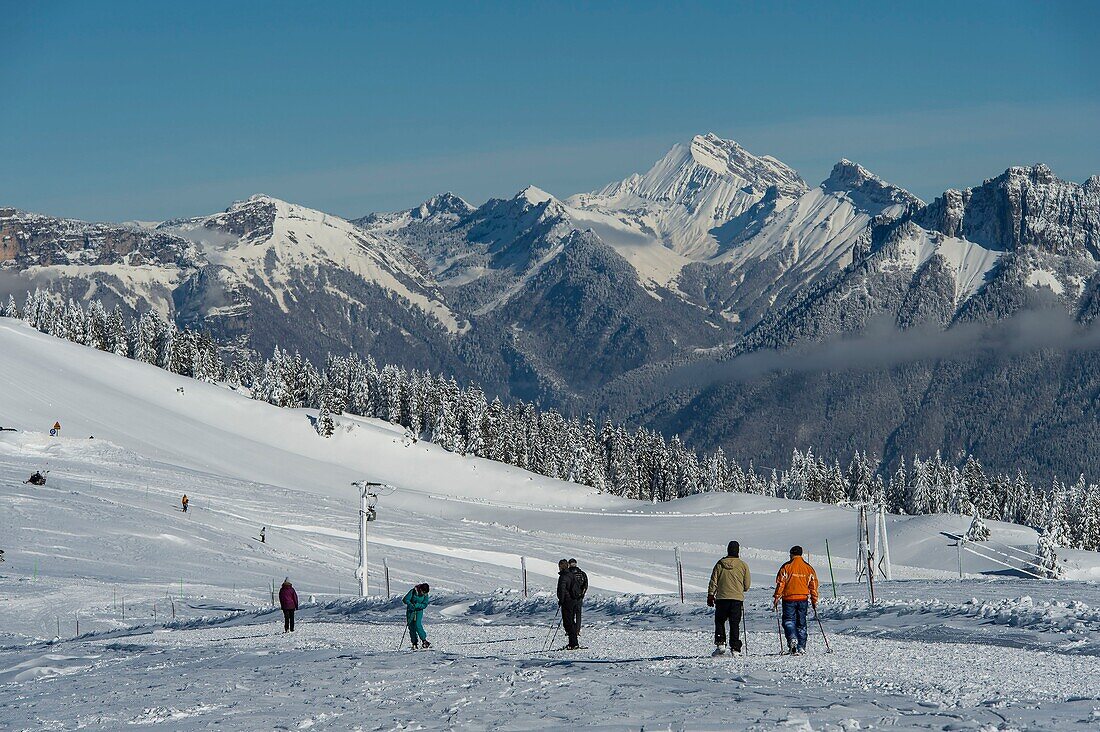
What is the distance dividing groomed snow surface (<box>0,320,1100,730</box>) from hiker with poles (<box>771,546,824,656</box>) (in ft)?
1.41

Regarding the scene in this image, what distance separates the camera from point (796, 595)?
20578 millimetres

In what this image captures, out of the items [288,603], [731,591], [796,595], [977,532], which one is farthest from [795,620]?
[977,532]

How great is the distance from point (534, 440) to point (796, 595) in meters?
128

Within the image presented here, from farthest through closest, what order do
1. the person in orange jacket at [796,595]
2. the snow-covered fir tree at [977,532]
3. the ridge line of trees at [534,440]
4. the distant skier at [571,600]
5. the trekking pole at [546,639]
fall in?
the ridge line of trees at [534,440] → the snow-covered fir tree at [977,532] → the trekking pole at [546,639] → the distant skier at [571,600] → the person in orange jacket at [796,595]

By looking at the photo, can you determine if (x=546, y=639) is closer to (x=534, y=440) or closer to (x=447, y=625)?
(x=447, y=625)

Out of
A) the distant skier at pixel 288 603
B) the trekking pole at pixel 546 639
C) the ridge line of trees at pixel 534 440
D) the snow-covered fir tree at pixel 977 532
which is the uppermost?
the ridge line of trees at pixel 534 440

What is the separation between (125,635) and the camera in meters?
33.8

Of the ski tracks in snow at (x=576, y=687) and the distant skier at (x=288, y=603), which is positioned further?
the distant skier at (x=288, y=603)

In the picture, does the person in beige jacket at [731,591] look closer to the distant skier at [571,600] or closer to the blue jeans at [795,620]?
the blue jeans at [795,620]

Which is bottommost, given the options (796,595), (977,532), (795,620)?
(977,532)

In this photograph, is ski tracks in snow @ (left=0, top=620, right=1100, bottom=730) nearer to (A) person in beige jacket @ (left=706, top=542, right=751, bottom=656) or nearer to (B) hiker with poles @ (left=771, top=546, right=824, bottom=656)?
(B) hiker with poles @ (left=771, top=546, right=824, bottom=656)

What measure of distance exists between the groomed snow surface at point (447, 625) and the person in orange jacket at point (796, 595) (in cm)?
44

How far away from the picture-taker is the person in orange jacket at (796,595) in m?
20.5

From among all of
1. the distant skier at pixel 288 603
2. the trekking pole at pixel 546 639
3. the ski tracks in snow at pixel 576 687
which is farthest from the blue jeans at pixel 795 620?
the distant skier at pixel 288 603
